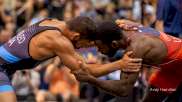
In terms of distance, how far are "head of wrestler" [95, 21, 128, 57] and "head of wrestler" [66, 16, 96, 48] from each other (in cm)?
7

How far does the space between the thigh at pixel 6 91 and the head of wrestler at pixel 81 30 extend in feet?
2.57

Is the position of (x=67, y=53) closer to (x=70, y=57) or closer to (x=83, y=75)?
(x=70, y=57)

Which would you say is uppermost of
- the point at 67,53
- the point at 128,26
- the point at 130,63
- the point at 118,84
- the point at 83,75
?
the point at 128,26

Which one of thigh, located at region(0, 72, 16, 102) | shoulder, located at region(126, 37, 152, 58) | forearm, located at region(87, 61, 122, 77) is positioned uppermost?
shoulder, located at region(126, 37, 152, 58)

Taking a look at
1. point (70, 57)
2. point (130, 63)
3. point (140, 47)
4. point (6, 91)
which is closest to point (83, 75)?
point (70, 57)

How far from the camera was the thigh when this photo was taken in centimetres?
727

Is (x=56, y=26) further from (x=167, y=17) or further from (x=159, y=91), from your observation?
(x=167, y=17)

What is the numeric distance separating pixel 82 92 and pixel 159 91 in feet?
12.8

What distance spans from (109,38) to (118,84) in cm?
47

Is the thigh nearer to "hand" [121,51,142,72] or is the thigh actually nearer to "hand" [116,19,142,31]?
"hand" [121,51,142,72]

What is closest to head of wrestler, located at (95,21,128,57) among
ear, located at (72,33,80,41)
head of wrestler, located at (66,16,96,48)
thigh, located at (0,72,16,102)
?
head of wrestler, located at (66,16,96,48)

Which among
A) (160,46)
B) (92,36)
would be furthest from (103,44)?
(160,46)

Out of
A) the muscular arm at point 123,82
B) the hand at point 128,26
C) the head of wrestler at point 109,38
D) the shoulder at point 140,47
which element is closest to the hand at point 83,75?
the muscular arm at point 123,82

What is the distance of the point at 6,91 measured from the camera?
731 centimetres
